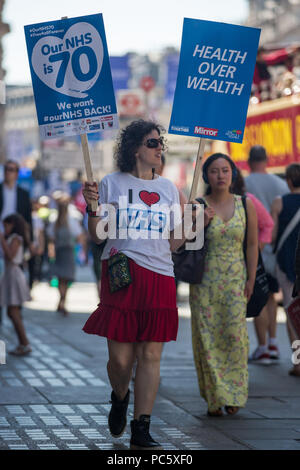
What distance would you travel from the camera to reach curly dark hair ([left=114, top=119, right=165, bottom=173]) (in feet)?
20.2

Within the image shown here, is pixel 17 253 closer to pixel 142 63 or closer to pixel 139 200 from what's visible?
pixel 139 200

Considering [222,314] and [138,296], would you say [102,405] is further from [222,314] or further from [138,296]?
[138,296]

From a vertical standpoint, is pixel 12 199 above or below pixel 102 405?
above

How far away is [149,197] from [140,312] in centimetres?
67

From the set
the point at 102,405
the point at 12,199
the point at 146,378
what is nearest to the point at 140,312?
the point at 146,378

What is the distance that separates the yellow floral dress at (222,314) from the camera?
7.15 m

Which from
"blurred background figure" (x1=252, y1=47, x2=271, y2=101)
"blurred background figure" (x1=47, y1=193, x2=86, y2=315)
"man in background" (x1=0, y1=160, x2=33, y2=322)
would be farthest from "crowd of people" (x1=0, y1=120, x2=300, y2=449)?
"blurred background figure" (x1=252, y1=47, x2=271, y2=101)

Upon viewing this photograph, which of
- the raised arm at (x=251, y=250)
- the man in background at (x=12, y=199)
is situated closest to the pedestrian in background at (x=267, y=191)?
the raised arm at (x=251, y=250)

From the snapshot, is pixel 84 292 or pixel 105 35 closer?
pixel 105 35

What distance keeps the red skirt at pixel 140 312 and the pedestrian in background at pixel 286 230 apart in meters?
3.20

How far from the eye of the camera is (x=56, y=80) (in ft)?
20.4

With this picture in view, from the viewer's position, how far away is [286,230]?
29.3 ft

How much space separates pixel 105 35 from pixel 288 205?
3461 millimetres

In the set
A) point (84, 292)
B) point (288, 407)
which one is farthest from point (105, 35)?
point (84, 292)
